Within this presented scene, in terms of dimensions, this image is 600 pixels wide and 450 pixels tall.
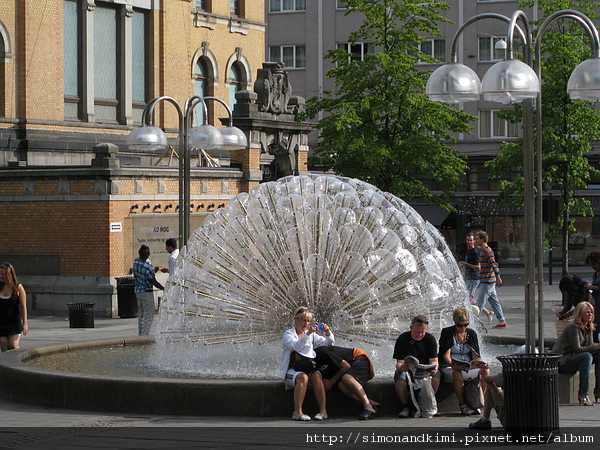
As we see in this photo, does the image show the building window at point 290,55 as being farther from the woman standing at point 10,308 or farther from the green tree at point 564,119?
the woman standing at point 10,308

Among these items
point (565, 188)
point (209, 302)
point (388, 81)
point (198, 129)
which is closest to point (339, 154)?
point (388, 81)

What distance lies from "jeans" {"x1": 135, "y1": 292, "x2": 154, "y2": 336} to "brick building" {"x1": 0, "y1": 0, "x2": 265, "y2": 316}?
6.93 meters

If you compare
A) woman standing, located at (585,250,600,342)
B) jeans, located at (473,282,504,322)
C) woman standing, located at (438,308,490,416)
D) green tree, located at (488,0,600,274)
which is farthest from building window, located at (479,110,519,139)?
woman standing, located at (438,308,490,416)

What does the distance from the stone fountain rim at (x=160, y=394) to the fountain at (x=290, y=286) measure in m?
0.35

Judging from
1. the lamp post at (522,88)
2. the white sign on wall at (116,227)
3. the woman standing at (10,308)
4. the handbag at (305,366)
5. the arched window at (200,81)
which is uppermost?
the arched window at (200,81)

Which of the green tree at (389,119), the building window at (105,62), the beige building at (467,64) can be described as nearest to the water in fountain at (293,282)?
the green tree at (389,119)

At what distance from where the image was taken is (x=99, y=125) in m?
36.7

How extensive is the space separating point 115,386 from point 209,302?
7.04 feet

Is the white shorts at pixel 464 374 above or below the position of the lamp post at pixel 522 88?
below

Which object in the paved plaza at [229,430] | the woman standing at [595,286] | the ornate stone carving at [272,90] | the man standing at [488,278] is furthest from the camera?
the ornate stone carving at [272,90]

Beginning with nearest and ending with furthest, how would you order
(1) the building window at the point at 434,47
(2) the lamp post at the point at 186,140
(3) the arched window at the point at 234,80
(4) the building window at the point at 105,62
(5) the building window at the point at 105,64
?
(2) the lamp post at the point at 186,140
(4) the building window at the point at 105,62
(5) the building window at the point at 105,64
(3) the arched window at the point at 234,80
(1) the building window at the point at 434,47

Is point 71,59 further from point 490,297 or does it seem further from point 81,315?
point 490,297

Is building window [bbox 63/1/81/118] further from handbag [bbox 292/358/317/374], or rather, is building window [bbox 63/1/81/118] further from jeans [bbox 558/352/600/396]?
jeans [bbox 558/352/600/396]

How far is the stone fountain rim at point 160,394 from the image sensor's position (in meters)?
11.9
